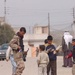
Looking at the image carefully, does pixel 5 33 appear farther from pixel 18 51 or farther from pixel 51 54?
pixel 18 51

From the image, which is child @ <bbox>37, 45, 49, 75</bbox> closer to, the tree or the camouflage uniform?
the camouflage uniform

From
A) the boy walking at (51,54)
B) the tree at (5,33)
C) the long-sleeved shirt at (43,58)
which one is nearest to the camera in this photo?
the long-sleeved shirt at (43,58)

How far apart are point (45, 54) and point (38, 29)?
332 ft

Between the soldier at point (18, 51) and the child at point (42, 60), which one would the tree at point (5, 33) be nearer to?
the soldier at point (18, 51)

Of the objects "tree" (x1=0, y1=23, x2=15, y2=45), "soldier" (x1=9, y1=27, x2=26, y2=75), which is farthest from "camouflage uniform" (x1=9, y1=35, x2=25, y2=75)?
"tree" (x1=0, y1=23, x2=15, y2=45)

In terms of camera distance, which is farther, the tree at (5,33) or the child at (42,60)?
the tree at (5,33)

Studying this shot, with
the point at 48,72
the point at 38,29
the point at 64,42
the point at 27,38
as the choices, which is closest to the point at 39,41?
the point at 27,38

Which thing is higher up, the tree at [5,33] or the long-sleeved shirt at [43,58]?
the long-sleeved shirt at [43,58]

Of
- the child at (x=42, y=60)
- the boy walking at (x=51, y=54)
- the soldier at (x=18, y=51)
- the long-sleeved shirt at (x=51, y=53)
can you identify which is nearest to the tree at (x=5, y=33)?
the boy walking at (x=51, y=54)

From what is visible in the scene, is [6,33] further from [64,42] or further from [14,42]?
[14,42]

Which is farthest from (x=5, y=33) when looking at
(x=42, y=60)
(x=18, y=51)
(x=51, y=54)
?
(x=42, y=60)

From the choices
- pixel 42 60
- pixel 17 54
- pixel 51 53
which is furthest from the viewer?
pixel 51 53

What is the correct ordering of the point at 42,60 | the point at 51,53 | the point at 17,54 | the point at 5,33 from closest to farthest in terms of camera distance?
the point at 42,60
the point at 17,54
the point at 51,53
the point at 5,33

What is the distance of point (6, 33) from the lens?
3159 inches
